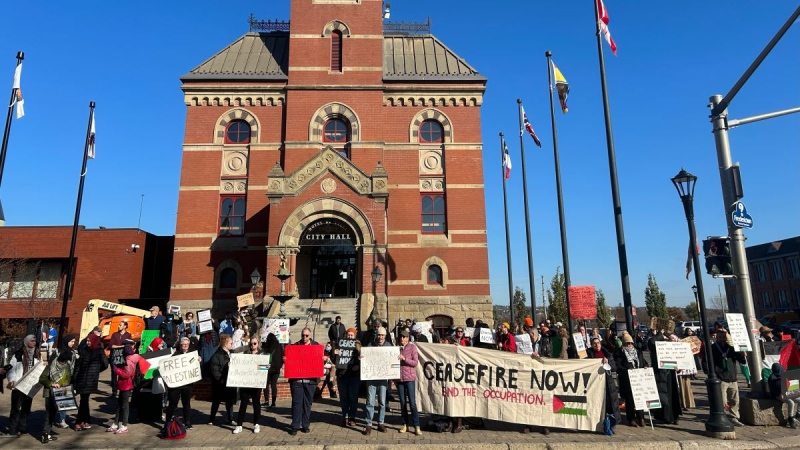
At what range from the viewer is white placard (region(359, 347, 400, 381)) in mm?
9320

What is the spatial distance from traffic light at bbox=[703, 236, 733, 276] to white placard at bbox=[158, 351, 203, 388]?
10.9 metres

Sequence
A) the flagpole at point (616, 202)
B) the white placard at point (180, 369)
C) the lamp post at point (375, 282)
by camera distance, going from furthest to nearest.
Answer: the lamp post at point (375, 282) → the flagpole at point (616, 202) → the white placard at point (180, 369)

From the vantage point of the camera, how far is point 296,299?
22.9 metres

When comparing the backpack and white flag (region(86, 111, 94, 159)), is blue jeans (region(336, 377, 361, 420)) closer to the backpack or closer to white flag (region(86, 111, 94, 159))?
the backpack

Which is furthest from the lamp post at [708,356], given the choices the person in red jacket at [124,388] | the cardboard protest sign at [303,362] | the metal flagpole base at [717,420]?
the person in red jacket at [124,388]

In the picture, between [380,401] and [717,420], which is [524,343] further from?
[380,401]

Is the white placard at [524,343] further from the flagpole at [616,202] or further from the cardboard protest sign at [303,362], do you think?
the cardboard protest sign at [303,362]

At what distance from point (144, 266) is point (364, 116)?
17.9m

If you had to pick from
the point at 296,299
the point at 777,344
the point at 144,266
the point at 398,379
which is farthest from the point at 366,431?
the point at 144,266

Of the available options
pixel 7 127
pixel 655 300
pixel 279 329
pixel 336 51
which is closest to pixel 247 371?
pixel 279 329

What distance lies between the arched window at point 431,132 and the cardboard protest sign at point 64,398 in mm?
22219

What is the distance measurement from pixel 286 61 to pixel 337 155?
32.0 feet

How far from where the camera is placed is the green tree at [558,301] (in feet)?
132

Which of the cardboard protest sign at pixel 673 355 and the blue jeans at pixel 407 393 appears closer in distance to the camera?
the blue jeans at pixel 407 393
